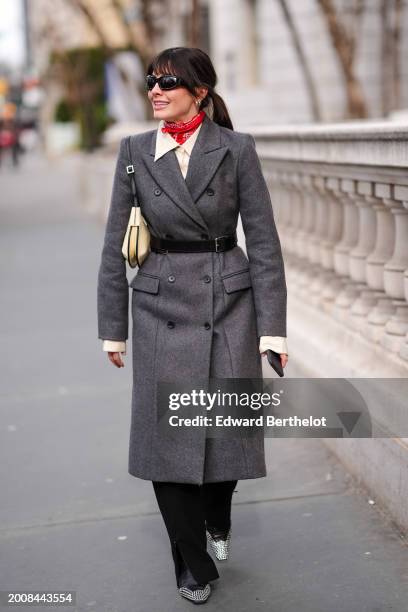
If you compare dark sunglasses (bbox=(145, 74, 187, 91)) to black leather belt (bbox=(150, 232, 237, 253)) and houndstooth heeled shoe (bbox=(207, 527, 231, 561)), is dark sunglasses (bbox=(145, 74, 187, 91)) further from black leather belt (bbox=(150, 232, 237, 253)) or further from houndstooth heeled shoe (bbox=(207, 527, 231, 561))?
houndstooth heeled shoe (bbox=(207, 527, 231, 561))

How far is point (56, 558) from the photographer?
14.4 ft

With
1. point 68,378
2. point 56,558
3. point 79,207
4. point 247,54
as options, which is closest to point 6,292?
point 68,378

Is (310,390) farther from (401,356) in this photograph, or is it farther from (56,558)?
(56,558)

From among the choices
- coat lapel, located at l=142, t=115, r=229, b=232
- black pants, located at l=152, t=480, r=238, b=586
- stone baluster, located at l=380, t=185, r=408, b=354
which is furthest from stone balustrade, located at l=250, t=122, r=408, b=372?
black pants, located at l=152, t=480, r=238, b=586

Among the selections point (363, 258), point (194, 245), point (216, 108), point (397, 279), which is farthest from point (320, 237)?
point (194, 245)

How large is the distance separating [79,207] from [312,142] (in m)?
18.1

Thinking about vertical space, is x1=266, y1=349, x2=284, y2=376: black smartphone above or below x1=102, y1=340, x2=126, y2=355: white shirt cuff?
below

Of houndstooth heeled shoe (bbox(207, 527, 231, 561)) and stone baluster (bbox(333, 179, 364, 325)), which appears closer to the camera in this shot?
houndstooth heeled shoe (bbox(207, 527, 231, 561))

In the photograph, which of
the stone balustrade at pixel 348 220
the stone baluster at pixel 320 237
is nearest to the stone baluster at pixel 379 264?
the stone balustrade at pixel 348 220

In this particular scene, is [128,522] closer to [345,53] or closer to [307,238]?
[307,238]

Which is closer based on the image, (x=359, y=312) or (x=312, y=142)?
(x=359, y=312)

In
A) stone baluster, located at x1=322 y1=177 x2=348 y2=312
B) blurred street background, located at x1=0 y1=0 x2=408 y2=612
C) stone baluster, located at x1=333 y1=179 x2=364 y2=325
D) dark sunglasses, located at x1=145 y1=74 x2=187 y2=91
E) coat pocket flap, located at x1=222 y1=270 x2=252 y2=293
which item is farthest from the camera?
stone baluster, located at x1=322 y1=177 x2=348 y2=312

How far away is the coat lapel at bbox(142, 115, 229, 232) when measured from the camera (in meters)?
3.84

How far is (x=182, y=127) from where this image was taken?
3916mm
